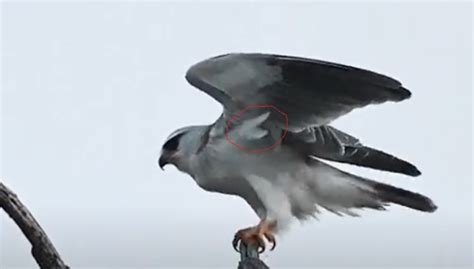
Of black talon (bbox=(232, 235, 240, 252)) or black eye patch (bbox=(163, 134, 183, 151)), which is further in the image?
black eye patch (bbox=(163, 134, 183, 151))

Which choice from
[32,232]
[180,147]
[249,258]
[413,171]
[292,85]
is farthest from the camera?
[180,147]

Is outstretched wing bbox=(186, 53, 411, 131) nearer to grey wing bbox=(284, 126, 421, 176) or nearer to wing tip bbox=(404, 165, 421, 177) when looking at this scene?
grey wing bbox=(284, 126, 421, 176)

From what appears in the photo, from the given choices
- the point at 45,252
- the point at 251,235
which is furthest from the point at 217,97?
the point at 45,252

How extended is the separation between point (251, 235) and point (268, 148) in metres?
0.45

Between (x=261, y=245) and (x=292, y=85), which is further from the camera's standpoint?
(x=292, y=85)

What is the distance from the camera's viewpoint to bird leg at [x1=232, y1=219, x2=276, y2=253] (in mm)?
4730

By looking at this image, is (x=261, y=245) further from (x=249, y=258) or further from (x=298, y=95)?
(x=298, y=95)

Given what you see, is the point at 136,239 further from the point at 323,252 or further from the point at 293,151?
the point at 293,151

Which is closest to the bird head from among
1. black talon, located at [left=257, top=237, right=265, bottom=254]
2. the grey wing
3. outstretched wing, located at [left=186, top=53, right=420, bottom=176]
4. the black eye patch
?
the black eye patch

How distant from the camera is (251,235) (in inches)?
187

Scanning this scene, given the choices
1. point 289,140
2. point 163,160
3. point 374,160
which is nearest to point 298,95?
point 289,140

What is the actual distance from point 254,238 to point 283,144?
505mm

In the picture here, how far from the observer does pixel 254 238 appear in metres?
4.75

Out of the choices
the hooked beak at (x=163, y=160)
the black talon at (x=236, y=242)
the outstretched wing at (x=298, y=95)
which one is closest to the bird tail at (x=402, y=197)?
the outstretched wing at (x=298, y=95)
